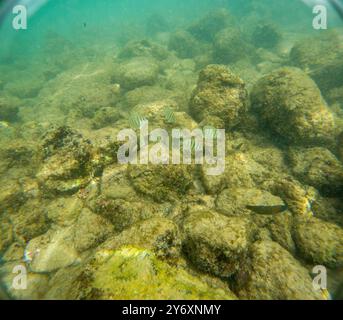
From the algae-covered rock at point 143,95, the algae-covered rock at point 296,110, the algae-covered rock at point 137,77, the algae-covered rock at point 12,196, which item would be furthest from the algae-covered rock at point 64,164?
the algae-covered rock at point 137,77

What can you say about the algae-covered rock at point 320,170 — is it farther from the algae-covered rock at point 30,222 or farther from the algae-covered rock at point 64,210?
the algae-covered rock at point 30,222

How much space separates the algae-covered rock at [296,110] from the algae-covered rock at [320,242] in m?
2.15

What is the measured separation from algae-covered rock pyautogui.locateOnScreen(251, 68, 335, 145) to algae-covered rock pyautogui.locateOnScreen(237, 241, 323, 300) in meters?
2.86

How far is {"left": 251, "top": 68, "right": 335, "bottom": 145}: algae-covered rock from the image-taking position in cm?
480

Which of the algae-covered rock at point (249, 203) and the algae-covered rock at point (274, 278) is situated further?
the algae-covered rock at point (249, 203)

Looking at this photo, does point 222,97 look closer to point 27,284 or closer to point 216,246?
point 216,246

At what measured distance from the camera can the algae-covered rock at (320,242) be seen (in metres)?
3.11

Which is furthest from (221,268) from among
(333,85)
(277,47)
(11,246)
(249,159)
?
(277,47)

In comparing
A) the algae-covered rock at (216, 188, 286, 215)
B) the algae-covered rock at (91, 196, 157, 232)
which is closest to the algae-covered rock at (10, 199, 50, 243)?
the algae-covered rock at (91, 196, 157, 232)

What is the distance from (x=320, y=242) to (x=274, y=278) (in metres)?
1.00

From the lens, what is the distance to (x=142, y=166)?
12.4 ft
